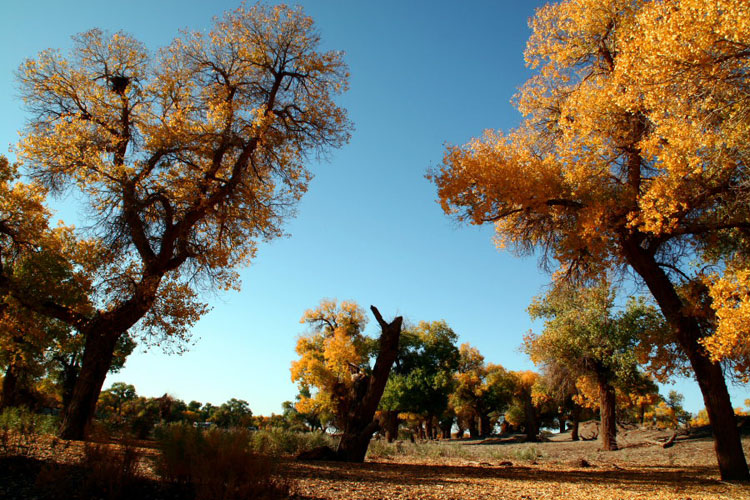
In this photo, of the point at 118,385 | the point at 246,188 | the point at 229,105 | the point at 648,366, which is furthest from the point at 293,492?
the point at 118,385

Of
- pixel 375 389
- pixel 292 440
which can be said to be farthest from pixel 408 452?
pixel 375 389

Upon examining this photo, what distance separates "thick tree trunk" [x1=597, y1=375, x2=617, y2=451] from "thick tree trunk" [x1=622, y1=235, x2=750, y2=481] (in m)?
8.25

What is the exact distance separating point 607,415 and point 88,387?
1817cm

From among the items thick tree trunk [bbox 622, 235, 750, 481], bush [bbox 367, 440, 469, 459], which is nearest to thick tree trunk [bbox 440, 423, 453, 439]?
bush [bbox 367, 440, 469, 459]

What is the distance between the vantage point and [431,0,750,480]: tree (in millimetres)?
6516

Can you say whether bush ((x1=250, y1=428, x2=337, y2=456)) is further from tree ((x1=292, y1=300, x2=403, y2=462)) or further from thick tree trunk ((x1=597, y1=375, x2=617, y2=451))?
thick tree trunk ((x1=597, y1=375, x2=617, y2=451))

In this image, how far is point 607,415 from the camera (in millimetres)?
17062

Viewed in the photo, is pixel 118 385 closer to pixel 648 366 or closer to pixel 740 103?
pixel 648 366

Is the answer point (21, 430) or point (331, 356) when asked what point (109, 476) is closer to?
point (21, 430)

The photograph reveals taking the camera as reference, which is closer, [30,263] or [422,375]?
[30,263]

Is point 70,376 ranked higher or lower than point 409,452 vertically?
higher

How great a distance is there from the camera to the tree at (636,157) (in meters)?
6.52

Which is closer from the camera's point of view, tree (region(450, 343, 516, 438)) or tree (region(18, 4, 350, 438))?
tree (region(18, 4, 350, 438))

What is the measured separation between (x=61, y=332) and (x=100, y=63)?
1121 centimetres
